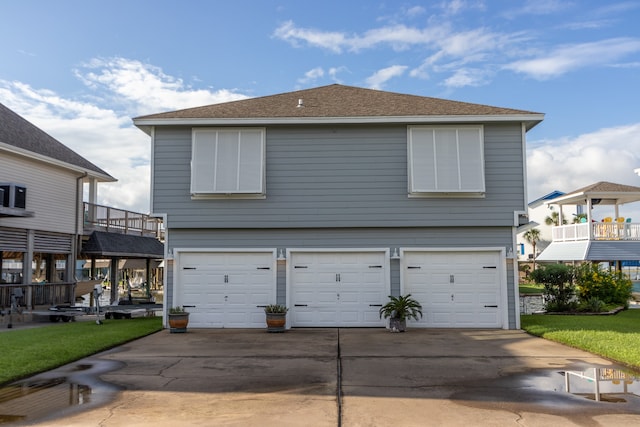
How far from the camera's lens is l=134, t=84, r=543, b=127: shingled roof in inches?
561

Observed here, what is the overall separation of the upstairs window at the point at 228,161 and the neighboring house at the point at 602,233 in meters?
18.5

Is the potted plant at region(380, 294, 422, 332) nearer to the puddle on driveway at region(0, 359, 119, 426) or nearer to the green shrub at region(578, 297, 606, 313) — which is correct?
the puddle on driveway at region(0, 359, 119, 426)

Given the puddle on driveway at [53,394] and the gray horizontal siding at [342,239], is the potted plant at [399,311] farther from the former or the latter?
the puddle on driveway at [53,394]

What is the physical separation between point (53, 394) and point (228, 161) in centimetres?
826

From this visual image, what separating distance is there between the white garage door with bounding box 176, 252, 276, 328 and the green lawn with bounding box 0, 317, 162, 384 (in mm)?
1274

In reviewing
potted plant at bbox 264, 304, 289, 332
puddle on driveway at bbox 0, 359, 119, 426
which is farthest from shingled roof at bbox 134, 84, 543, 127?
puddle on driveway at bbox 0, 359, 119, 426

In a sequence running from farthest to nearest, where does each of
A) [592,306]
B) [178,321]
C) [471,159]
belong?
1. [592,306]
2. [471,159]
3. [178,321]

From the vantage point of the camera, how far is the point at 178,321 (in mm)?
13594

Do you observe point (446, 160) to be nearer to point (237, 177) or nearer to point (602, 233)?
point (237, 177)

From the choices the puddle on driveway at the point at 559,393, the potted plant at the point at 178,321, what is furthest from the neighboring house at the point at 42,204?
the puddle on driveway at the point at 559,393

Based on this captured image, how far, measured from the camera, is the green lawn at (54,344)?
29.1 feet

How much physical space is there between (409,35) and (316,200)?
5.16m

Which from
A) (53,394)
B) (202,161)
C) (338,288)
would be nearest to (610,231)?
(338,288)

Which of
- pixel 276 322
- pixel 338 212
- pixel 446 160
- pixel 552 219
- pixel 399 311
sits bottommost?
pixel 276 322
